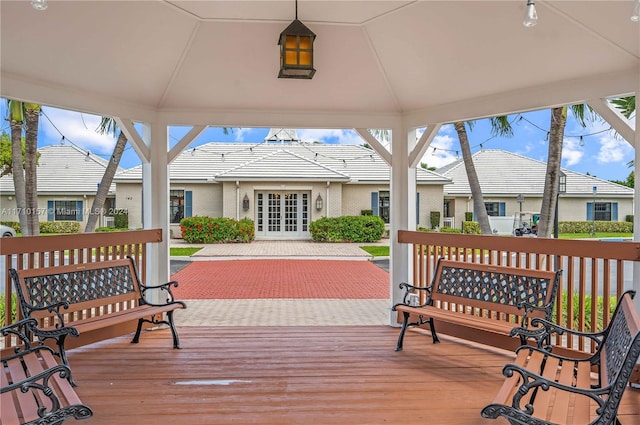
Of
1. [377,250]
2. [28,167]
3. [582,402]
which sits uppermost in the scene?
[28,167]

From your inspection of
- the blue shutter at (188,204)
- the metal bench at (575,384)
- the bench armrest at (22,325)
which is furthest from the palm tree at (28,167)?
the blue shutter at (188,204)

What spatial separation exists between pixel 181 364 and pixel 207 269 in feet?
25.7

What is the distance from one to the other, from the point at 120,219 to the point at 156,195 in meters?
14.3

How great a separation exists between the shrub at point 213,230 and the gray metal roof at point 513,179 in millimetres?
10209

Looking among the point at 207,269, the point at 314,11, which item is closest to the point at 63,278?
the point at 314,11

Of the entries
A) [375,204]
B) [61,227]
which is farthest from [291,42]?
[375,204]

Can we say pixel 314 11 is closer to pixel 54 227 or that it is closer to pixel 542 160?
pixel 54 227

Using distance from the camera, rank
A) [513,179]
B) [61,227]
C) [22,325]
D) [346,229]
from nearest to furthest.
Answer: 1. [22,325]
2. [61,227]
3. [346,229]
4. [513,179]

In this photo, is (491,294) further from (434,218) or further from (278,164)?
(278,164)

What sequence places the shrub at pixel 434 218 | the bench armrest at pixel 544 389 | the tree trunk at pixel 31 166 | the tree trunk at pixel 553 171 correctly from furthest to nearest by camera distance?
the shrub at pixel 434 218 → the tree trunk at pixel 31 166 → the tree trunk at pixel 553 171 → the bench armrest at pixel 544 389

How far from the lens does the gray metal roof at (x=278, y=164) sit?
18.7 m

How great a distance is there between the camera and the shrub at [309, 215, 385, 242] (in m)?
17.9

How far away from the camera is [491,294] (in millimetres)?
3908

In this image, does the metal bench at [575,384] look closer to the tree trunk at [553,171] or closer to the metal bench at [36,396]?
the metal bench at [36,396]
